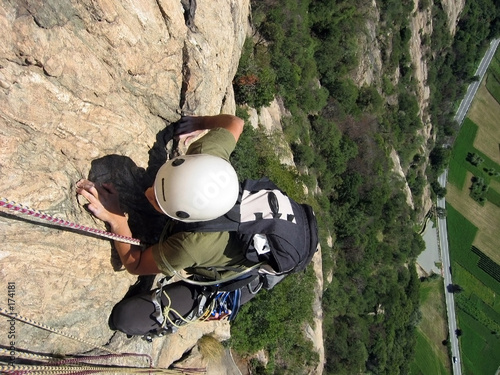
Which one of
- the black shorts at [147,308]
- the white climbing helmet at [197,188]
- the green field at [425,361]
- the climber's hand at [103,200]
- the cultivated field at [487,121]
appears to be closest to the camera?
the white climbing helmet at [197,188]

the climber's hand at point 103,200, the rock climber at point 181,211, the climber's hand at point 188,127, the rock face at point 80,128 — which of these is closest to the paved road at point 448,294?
the climber's hand at point 188,127

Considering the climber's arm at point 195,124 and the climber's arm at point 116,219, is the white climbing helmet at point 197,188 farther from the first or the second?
the climber's arm at point 195,124

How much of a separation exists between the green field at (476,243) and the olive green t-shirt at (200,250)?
54940mm

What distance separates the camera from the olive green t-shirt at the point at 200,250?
4.43 metres

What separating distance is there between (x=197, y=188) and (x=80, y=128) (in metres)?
1.73

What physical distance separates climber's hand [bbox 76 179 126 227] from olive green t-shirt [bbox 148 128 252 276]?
0.63 m

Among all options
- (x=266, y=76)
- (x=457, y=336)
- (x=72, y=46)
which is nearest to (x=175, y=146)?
(x=72, y=46)

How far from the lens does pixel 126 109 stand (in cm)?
523

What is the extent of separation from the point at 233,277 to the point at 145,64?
3.09 m

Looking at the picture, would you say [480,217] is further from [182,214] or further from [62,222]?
[62,222]

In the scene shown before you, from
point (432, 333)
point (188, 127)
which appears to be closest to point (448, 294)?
point (432, 333)

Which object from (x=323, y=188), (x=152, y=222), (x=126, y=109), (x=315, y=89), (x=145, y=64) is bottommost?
(x=323, y=188)

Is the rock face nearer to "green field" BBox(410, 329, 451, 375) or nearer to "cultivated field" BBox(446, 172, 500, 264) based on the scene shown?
"green field" BBox(410, 329, 451, 375)

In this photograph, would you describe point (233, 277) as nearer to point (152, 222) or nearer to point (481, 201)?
point (152, 222)
